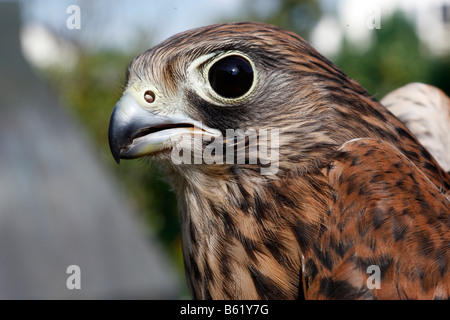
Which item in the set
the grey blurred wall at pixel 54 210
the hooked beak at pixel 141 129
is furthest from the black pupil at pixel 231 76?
the grey blurred wall at pixel 54 210

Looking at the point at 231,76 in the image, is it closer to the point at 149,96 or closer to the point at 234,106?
the point at 234,106

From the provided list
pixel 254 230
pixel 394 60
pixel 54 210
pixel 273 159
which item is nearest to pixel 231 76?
pixel 273 159

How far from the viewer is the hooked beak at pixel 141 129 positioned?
83.4 inches

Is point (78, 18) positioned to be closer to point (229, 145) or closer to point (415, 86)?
point (229, 145)

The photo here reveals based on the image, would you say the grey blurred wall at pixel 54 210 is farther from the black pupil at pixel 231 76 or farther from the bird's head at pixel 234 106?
the black pupil at pixel 231 76

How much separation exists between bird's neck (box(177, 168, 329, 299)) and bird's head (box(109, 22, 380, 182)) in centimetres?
9

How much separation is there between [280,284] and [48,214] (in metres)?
5.68

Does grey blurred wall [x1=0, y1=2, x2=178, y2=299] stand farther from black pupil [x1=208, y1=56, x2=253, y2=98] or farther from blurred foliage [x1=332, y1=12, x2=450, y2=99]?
blurred foliage [x1=332, y1=12, x2=450, y2=99]

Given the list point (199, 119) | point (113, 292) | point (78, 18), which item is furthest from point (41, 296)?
point (199, 119)

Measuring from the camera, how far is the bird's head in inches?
81.6

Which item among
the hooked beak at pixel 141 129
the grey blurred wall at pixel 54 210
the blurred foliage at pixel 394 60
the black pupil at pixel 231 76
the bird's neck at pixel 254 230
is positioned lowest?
the bird's neck at pixel 254 230

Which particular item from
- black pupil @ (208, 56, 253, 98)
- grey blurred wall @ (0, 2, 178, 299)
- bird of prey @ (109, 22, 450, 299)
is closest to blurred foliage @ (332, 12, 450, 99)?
grey blurred wall @ (0, 2, 178, 299)

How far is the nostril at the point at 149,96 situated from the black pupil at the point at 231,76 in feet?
0.97

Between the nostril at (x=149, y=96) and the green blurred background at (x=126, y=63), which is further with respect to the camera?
the green blurred background at (x=126, y=63)
